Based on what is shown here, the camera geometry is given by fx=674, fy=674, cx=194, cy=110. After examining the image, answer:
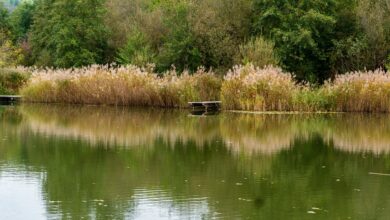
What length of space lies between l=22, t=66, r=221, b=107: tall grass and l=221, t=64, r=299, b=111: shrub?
7.70 feet

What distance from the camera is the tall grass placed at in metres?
25.4

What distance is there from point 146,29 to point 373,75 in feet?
47.8

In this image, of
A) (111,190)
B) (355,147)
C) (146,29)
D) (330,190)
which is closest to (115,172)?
(111,190)

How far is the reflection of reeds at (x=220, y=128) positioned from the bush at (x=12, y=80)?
26.0ft

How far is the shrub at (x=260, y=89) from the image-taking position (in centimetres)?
2270

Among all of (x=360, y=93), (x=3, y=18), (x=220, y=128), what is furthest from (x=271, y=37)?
(x=3, y=18)

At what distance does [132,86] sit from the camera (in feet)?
84.9

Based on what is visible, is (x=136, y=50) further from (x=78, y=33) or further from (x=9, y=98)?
(x=9, y=98)

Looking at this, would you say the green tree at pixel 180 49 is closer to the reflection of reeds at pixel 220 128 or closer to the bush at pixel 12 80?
the bush at pixel 12 80

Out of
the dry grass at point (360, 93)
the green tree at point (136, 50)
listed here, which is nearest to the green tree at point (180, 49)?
the green tree at point (136, 50)

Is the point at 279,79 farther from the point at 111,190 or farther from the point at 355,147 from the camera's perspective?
the point at 111,190

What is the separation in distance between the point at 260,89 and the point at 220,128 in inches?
207

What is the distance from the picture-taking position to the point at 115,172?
10.4 metres

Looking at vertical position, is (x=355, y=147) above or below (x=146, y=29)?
below
